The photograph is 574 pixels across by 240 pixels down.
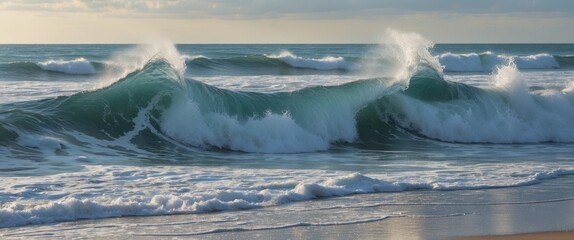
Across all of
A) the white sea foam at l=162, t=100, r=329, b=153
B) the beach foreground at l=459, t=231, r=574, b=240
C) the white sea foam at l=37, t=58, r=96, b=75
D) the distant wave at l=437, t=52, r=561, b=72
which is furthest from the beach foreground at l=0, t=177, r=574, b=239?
the distant wave at l=437, t=52, r=561, b=72

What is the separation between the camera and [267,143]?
15883mm

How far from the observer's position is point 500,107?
2042 cm

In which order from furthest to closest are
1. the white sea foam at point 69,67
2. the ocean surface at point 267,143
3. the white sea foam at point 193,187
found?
the white sea foam at point 69,67 < the ocean surface at point 267,143 < the white sea foam at point 193,187

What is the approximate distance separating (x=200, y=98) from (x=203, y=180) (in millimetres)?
5961

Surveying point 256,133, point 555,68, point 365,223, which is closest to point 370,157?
point 256,133

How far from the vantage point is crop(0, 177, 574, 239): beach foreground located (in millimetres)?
8586

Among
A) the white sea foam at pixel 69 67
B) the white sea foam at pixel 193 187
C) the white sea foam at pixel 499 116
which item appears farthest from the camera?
the white sea foam at pixel 69 67

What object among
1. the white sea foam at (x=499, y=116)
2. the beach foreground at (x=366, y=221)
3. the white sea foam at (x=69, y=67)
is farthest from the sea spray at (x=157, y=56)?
the white sea foam at (x=69, y=67)

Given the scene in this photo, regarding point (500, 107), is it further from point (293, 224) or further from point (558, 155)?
point (293, 224)

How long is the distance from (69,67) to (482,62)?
68.6 ft

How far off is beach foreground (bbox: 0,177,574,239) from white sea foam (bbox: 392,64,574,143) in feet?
25.6

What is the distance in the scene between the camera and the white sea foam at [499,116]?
1880 cm

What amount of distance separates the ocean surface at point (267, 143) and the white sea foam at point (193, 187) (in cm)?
2

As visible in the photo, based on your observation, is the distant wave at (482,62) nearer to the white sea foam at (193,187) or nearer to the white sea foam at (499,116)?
the white sea foam at (499,116)
